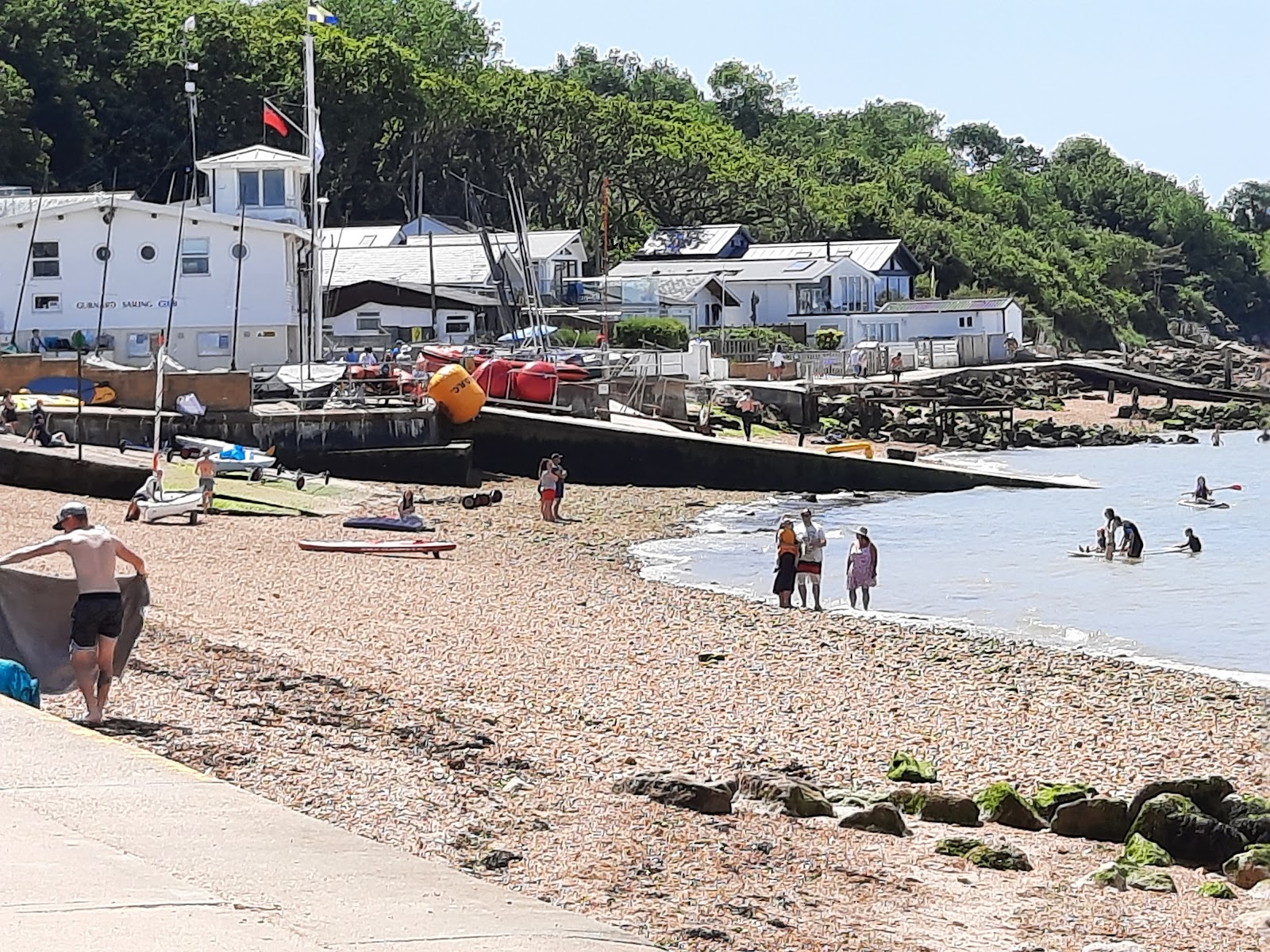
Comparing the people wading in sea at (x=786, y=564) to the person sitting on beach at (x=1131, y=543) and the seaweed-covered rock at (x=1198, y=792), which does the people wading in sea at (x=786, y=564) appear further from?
the seaweed-covered rock at (x=1198, y=792)

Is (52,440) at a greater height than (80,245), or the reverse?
(80,245)

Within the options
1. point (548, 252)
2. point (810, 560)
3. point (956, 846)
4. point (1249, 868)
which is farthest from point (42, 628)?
point (548, 252)

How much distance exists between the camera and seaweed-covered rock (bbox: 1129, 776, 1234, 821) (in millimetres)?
12242

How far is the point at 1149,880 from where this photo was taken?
35.0 ft

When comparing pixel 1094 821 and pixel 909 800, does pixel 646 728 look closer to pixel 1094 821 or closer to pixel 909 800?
pixel 909 800

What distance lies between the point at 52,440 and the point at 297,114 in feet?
210

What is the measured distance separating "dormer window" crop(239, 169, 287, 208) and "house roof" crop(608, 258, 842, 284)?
110 feet

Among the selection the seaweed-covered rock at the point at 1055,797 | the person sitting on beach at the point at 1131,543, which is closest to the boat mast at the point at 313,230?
the person sitting on beach at the point at 1131,543

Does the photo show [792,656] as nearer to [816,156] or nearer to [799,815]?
[799,815]

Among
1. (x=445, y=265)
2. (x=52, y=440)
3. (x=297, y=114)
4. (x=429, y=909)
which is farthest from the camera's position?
(x=297, y=114)

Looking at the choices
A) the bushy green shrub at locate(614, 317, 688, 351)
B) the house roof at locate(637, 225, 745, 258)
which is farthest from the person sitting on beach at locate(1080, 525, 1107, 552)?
the house roof at locate(637, 225, 745, 258)

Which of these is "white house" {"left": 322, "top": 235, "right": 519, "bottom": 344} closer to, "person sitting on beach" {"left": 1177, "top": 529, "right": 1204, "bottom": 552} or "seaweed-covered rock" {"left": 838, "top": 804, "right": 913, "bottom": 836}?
"person sitting on beach" {"left": 1177, "top": 529, "right": 1204, "bottom": 552}

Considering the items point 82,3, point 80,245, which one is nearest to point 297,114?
point 82,3

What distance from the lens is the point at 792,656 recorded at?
61.9 ft
